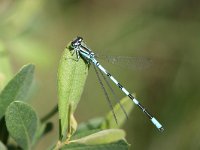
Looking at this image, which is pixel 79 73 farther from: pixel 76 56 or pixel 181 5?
pixel 181 5

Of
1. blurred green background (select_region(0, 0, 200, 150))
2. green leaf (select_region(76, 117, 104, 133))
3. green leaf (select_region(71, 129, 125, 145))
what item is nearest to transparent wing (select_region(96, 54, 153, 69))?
blurred green background (select_region(0, 0, 200, 150))

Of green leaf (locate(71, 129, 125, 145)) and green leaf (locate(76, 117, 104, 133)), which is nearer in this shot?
green leaf (locate(71, 129, 125, 145))

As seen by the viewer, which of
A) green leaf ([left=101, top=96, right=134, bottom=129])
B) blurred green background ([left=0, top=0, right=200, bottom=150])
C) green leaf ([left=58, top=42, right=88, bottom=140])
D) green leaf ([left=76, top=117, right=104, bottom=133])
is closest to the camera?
green leaf ([left=58, top=42, right=88, bottom=140])

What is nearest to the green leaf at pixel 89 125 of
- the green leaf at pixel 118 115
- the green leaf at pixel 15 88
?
the green leaf at pixel 118 115

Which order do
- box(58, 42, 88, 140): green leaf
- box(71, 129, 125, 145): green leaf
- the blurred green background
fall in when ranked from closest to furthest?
box(71, 129, 125, 145): green leaf → box(58, 42, 88, 140): green leaf → the blurred green background

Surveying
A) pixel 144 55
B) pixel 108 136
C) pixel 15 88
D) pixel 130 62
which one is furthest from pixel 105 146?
pixel 144 55

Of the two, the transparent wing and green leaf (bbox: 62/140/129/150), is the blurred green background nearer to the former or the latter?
the transparent wing
